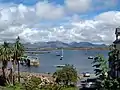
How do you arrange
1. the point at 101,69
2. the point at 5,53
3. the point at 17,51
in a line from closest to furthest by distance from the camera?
the point at 101,69, the point at 5,53, the point at 17,51

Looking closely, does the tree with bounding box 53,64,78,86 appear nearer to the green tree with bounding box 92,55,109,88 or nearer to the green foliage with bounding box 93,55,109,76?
the green tree with bounding box 92,55,109,88

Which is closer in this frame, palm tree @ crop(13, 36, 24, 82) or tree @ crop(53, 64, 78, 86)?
tree @ crop(53, 64, 78, 86)

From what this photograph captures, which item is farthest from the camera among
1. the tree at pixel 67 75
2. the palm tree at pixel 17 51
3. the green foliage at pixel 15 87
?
the palm tree at pixel 17 51

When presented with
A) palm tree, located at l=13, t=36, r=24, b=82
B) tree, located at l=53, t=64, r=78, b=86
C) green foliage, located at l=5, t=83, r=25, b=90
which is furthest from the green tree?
palm tree, located at l=13, t=36, r=24, b=82

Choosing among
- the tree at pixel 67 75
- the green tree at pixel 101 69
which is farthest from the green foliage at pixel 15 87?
the green tree at pixel 101 69

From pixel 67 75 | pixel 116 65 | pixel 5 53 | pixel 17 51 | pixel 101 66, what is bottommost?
pixel 67 75

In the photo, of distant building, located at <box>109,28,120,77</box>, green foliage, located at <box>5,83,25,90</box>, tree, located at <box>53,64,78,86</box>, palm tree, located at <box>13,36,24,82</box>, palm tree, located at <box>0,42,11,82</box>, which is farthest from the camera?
palm tree, located at <box>13,36,24,82</box>

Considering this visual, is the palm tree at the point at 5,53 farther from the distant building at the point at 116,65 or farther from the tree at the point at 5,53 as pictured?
the distant building at the point at 116,65

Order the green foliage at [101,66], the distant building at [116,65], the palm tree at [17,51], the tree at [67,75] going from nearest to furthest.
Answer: the green foliage at [101,66] < the distant building at [116,65] < the tree at [67,75] < the palm tree at [17,51]

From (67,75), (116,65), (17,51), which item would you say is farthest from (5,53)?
(116,65)

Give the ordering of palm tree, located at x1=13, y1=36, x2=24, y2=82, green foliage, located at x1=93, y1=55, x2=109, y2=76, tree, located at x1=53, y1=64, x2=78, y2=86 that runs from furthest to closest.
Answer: palm tree, located at x1=13, y1=36, x2=24, y2=82, tree, located at x1=53, y1=64, x2=78, y2=86, green foliage, located at x1=93, y1=55, x2=109, y2=76

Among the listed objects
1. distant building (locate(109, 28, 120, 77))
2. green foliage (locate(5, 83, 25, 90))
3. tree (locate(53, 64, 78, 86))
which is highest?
distant building (locate(109, 28, 120, 77))

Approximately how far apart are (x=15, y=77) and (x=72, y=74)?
52.4ft

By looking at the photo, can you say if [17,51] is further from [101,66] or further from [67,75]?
[101,66]
